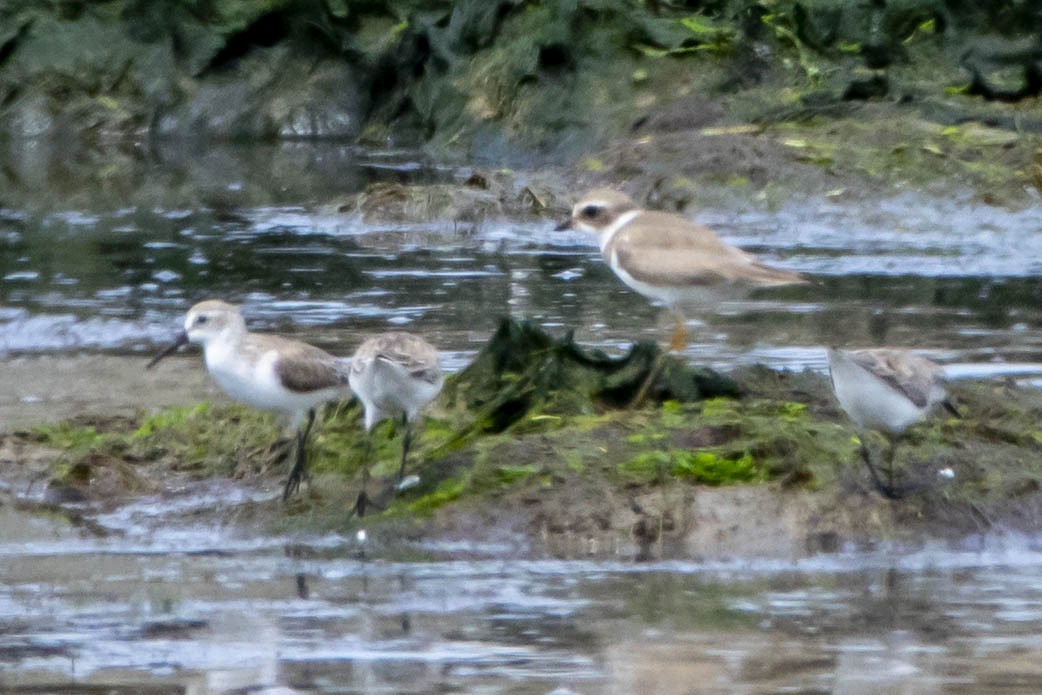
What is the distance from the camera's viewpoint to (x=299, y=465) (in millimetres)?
7266

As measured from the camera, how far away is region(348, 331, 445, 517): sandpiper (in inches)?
269

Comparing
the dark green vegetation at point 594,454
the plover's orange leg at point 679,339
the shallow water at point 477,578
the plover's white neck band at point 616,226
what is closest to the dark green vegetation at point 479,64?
the shallow water at point 477,578

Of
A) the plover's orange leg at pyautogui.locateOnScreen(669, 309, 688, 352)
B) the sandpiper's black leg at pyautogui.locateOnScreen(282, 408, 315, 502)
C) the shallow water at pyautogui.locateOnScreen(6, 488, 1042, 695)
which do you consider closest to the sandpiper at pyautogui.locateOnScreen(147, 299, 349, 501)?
the sandpiper's black leg at pyautogui.locateOnScreen(282, 408, 315, 502)

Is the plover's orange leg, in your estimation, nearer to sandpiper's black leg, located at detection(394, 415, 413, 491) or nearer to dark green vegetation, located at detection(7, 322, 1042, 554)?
dark green vegetation, located at detection(7, 322, 1042, 554)

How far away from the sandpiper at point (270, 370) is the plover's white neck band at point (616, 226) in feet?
7.80

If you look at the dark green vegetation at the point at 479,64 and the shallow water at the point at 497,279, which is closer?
the shallow water at the point at 497,279

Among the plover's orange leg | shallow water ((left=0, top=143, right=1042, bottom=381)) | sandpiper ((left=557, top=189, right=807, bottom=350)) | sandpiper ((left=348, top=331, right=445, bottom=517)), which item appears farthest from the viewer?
shallow water ((left=0, top=143, right=1042, bottom=381))

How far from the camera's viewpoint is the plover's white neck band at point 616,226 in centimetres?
955

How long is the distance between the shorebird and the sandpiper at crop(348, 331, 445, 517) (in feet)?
4.64

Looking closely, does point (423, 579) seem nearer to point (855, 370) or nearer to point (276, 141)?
point (855, 370)

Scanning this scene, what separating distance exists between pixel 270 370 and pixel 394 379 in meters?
0.59

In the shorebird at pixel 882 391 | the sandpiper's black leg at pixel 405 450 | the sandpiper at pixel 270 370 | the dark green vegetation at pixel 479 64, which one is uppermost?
the shorebird at pixel 882 391

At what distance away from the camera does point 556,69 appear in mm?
18812

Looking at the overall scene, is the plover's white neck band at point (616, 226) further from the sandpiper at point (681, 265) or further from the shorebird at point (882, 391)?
the shorebird at point (882, 391)
